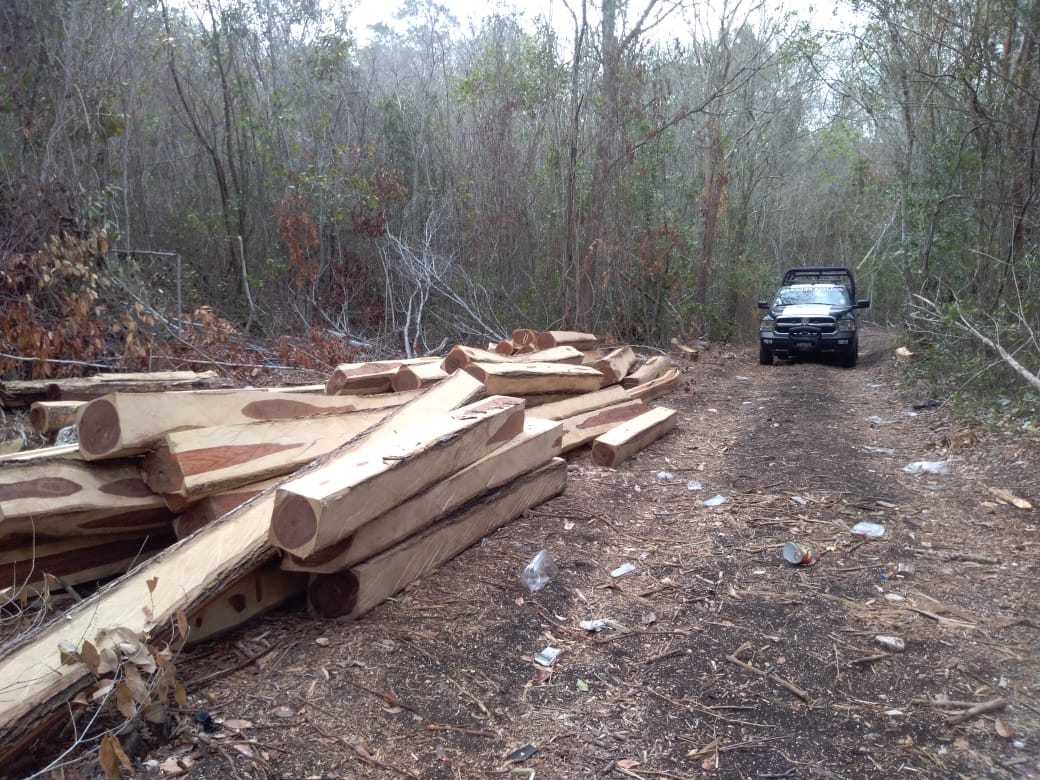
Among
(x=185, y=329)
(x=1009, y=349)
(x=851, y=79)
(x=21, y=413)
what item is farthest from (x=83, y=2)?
(x=851, y=79)

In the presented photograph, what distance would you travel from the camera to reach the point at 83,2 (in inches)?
353

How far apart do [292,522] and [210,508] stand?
951 mm

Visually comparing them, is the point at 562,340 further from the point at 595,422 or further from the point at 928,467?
the point at 928,467

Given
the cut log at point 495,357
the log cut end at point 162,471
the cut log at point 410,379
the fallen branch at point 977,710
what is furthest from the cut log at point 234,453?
the fallen branch at point 977,710

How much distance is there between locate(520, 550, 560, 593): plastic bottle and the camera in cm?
405

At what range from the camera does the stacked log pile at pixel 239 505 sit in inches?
118

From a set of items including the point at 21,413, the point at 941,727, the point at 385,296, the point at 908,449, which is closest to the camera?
the point at 941,727

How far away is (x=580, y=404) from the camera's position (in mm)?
7207

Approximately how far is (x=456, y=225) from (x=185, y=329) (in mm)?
6232

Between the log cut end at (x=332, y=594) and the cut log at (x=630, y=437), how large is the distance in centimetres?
327

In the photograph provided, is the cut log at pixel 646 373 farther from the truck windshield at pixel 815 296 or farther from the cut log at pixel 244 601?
the cut log at pixel 244 601

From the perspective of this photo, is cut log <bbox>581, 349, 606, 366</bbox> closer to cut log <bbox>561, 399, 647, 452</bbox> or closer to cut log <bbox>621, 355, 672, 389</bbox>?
cut log <bbox>621, 355, 672, 389</bbox>

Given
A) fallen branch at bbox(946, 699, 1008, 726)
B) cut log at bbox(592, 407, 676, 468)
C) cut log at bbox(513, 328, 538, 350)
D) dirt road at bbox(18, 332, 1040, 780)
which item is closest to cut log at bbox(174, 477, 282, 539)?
dirt road at bbox(18, 332, 1040, 780)

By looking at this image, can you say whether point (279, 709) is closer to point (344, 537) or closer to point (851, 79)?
point (344, 537)
